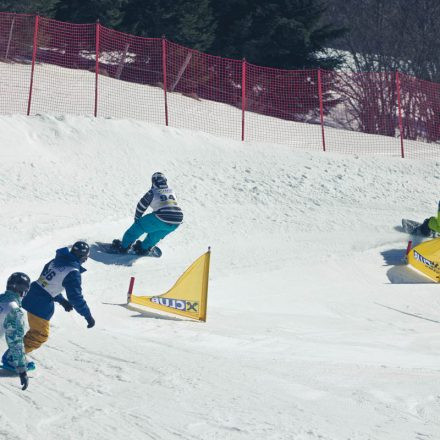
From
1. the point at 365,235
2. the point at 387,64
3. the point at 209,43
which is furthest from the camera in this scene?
the point at 387,64

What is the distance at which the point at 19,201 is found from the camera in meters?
14.9

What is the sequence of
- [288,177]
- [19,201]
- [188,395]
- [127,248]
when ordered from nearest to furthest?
1. [188,395]
2. [127,248]
3. [19,201]
4. [288,177]

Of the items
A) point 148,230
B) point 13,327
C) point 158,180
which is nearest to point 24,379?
point 13,327

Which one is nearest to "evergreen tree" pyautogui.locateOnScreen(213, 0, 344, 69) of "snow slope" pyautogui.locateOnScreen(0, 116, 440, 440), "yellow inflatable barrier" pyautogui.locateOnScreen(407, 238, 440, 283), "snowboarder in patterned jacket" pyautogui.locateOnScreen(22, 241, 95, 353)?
"snow slope" pyautogui.locateOnScreen(0, 116, 440, 440)

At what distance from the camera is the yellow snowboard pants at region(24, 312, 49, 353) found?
905cm

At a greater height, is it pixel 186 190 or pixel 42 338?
pixel 186 190

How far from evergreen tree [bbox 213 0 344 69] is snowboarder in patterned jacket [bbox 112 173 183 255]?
15550 millimetres

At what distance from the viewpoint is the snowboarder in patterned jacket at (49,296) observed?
29.7 feet

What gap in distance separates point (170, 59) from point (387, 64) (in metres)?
14.4

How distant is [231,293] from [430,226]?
462 cm

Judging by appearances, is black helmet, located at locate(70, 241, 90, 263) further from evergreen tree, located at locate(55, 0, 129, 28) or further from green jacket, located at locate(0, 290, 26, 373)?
evergreen tree, located at locate(55, 0, 129, 28)

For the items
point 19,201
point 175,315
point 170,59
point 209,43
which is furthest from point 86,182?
point 209,43

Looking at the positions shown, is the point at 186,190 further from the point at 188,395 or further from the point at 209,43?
the point at 209,43

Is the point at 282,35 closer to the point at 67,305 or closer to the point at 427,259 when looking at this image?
the point at 427,259
